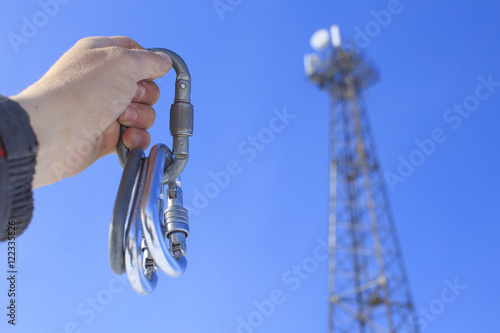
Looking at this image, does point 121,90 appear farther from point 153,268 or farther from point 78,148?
point 153,268

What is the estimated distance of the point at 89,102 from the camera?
1.48 meters

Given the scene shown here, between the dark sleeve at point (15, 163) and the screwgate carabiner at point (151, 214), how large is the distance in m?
0.19

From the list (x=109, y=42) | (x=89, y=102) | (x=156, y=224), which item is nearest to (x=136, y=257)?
(x=156, y=224)

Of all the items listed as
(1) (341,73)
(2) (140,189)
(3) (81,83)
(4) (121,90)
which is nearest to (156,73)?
(4) (121,90)

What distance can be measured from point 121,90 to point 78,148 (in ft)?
0.62

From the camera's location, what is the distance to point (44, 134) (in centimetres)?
132

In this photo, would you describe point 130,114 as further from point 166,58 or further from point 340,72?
point 340,72

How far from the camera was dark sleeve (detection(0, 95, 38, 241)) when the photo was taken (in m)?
1.16

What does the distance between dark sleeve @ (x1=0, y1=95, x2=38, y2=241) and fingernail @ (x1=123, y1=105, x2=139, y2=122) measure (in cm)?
52

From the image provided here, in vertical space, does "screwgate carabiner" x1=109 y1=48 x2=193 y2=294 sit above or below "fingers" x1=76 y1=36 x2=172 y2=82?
below

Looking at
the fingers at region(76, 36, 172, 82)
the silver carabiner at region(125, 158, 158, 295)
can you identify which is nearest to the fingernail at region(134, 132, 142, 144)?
the fingers at region(76, 36, 172, 82)

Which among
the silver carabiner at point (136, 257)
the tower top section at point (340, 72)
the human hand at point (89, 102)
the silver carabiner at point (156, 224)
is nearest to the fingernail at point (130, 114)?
the human hand at point (89, 102)

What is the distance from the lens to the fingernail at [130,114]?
5.81ft

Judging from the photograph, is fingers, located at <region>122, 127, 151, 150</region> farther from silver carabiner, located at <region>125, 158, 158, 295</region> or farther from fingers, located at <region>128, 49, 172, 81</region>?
silver carabiner, located at <region>125, 158, 158, 295</region>
